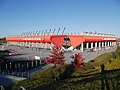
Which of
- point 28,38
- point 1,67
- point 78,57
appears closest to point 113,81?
point 78,57

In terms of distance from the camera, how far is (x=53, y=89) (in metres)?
13.7

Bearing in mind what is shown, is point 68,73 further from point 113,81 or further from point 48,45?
point 48,45

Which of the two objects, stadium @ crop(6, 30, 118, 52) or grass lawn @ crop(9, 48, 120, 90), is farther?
stadium @ crop(6, 30, 118, 52)

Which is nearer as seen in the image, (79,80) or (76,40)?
(79,80)

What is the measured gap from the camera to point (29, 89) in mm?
16281

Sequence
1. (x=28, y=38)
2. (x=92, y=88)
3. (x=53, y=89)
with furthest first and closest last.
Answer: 1. (x=28, y=38)
2. (x=53, y=89)
3. (x=92, y=88)

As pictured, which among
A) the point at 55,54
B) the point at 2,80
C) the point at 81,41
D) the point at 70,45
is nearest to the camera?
the point at 2,80

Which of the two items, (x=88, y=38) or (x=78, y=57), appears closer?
(x=78, y=57)

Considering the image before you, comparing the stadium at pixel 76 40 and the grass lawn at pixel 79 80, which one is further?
the stadium at pixel 76 40

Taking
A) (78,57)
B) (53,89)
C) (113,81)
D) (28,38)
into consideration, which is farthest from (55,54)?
(28,38)

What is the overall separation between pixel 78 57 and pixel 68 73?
20.3 ft

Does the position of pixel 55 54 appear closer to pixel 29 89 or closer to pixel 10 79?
pixel 10 79

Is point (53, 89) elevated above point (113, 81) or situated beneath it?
situated beneath

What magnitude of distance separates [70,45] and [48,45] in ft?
35.4
